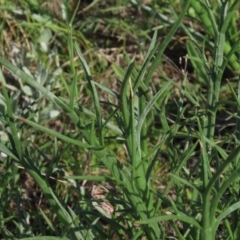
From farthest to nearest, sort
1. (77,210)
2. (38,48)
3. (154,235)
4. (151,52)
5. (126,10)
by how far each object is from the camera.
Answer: (126,10), (38,48), (77,210), (154,235), (151,52)

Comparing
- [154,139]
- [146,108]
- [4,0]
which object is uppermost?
[146,108]

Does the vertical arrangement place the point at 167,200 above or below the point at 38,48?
above

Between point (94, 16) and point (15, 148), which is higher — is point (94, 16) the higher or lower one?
the lower one

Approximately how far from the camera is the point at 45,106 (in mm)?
1888

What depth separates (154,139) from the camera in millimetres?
1855

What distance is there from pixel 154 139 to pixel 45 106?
0.35 metres

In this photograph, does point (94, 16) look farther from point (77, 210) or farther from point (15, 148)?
point (15, 148)

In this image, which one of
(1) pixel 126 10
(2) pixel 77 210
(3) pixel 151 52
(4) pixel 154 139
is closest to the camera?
(3) pixel 151 52

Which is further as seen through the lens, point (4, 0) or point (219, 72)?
point (4, 0)

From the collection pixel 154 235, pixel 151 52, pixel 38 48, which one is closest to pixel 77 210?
pixel 154 235

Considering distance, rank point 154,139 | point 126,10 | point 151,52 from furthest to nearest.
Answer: point 126,10 → point 154,139 → point 151,52

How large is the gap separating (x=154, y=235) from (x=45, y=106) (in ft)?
3.13

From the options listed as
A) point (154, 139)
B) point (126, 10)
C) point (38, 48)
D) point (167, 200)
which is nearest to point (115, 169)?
point (167, 200)

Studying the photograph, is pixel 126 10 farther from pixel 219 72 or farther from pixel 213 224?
pixel 213 224
